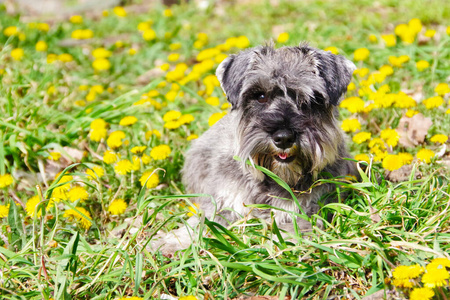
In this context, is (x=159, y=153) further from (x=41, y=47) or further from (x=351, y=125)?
(x=41, y=47)

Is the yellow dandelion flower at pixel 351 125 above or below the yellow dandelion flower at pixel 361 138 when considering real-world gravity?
above

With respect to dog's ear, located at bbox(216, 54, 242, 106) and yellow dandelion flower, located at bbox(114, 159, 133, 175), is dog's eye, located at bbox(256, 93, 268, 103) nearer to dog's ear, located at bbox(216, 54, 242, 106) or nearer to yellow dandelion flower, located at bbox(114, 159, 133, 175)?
dog's ear, located at bbox(216, 54, 242, 106)

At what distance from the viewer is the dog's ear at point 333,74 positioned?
377cm


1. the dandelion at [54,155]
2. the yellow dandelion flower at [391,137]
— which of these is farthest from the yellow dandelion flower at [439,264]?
the dandelion at [54,155]

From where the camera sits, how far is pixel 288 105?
12.1 feet

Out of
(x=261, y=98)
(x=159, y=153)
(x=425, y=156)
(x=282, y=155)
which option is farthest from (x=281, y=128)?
(x=159, y=153)

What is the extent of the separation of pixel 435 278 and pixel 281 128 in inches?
57.8

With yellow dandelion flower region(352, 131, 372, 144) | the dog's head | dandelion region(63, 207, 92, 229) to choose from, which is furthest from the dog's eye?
dandelion region(63, 207, 92, 229)

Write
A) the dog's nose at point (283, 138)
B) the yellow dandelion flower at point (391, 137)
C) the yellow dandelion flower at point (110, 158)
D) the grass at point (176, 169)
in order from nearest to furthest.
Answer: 1. the grass at point (176, 169)
2. the dog's nose at point (283, 138)
3. the yellow dandelion flower at point (391, 137)
4. the yellow dandelion flower at point (110, 158)

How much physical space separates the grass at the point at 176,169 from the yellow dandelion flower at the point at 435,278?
0.49 ft

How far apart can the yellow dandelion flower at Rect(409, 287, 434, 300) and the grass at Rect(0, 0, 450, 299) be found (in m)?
0.14

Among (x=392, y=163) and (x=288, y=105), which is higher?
(x=288, y=105)

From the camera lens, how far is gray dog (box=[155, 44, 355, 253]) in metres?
3.58

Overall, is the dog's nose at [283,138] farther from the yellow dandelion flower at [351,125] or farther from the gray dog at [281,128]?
the yellow dandelion flower at [351,125]
